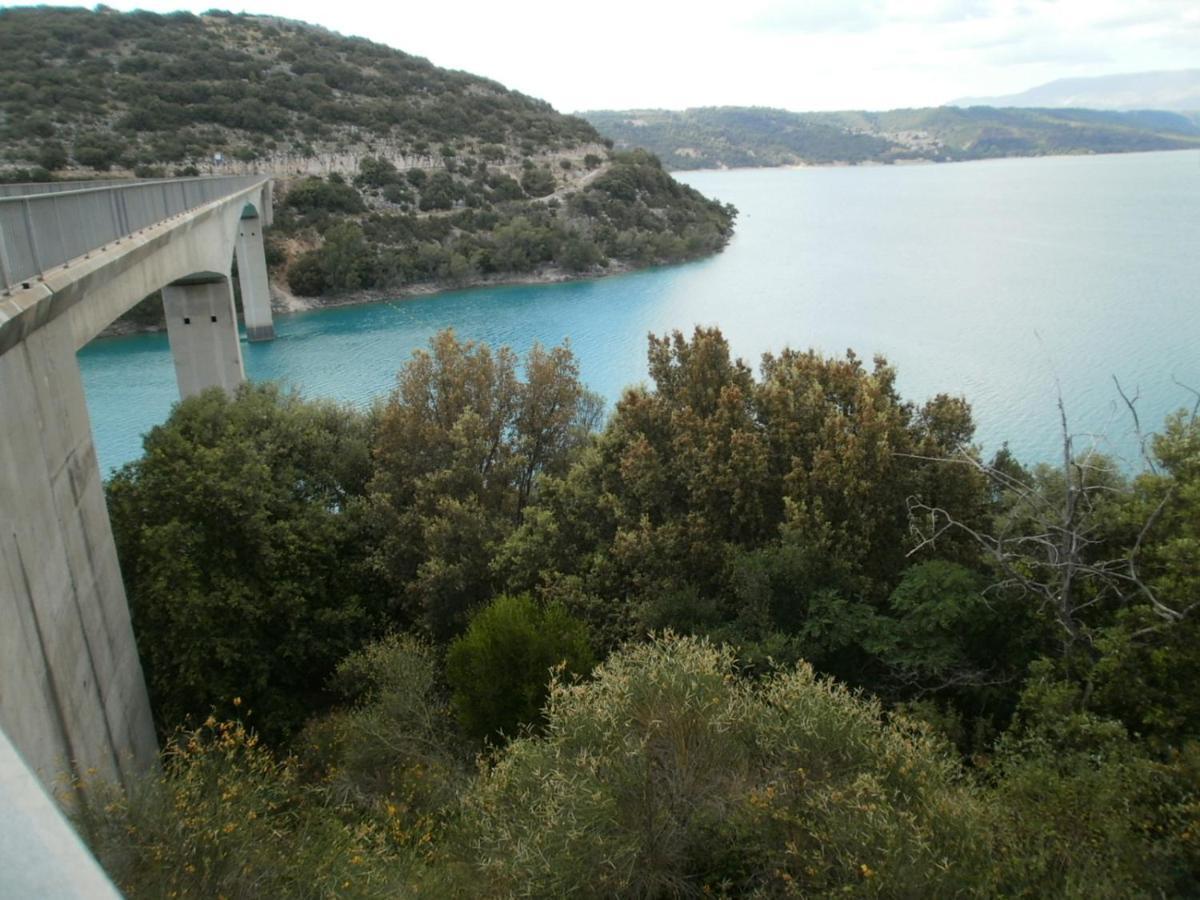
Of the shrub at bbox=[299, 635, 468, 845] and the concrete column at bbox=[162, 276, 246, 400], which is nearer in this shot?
the shrub at bbox=[299, 635, 468, 845]

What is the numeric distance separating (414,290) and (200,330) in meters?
28.6

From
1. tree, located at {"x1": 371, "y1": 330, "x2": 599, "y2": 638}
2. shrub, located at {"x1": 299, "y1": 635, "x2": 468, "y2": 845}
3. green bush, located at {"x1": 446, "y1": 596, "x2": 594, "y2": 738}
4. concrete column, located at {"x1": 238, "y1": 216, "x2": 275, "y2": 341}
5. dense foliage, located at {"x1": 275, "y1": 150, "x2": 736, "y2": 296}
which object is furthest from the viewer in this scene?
dense foliage, located at {"x1": 275, "y1": 150, "x2": 736, "y2": 296}

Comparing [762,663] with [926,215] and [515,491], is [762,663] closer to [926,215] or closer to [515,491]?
[515,491]

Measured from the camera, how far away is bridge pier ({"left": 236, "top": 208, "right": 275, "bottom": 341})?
1704 inches

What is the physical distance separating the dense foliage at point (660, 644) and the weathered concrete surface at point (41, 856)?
4451 mm

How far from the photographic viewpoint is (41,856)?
5.29ft

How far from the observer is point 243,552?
47.5 ft

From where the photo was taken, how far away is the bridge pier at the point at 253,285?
4328cm

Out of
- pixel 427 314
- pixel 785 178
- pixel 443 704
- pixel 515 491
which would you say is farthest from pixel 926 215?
pixel 785 178

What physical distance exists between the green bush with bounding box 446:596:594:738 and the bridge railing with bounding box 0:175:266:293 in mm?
7153

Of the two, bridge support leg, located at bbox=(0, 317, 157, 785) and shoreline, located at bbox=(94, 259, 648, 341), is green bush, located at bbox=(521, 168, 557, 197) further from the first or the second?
bridge support leg, located at bbox=(0, 317, 157, 785)

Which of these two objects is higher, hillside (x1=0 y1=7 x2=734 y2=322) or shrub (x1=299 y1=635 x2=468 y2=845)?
hillside (x1=0 y1=7 x2=734 y2=322)

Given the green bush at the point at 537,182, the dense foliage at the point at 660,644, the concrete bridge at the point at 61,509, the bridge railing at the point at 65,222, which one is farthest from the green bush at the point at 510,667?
the green bush at the point at 537,182

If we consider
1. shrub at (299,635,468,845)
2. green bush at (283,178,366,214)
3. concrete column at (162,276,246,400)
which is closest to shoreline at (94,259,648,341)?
green bush at (283,178,366,214)
